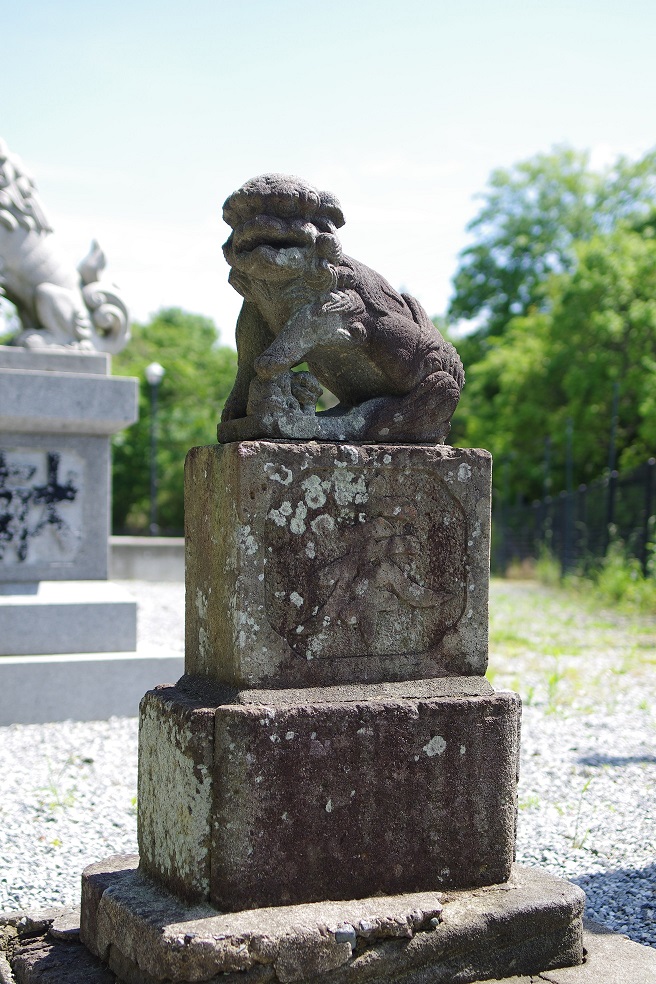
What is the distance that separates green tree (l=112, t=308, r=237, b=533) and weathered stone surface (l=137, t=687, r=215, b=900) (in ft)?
91.8

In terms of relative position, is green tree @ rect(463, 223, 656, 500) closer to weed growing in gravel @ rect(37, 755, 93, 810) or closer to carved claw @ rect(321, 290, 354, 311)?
weed growing in gravel @ rect(37, 755, 93, 810)

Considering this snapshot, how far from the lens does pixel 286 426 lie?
10.3 ft

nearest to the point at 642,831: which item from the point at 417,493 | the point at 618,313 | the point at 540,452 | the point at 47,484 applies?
the point at 417,493

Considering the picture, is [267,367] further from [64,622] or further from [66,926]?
[64,622]

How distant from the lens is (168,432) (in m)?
33.2

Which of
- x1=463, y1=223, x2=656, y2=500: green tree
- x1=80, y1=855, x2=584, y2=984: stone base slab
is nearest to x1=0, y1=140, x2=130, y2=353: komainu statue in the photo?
x1=80, y1=855, x2=584, y2=984: stone base slab

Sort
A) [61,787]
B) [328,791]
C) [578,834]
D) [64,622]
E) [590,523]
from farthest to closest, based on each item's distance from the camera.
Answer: [590,523]
[64,622]
[61,787]
[578,834]
[328,791]

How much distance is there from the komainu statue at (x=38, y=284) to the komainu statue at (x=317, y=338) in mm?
4606

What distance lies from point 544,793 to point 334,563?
2813mm

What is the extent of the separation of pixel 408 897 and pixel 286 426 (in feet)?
4.94

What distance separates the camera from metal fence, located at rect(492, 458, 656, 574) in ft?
51.1

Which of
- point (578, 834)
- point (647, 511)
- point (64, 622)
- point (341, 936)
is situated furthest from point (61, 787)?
point (647, 511)

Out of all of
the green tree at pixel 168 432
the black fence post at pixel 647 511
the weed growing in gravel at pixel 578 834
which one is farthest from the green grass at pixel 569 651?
the green tree at pixel 168 432

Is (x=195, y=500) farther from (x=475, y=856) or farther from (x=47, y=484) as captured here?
(x=47, y=484)
